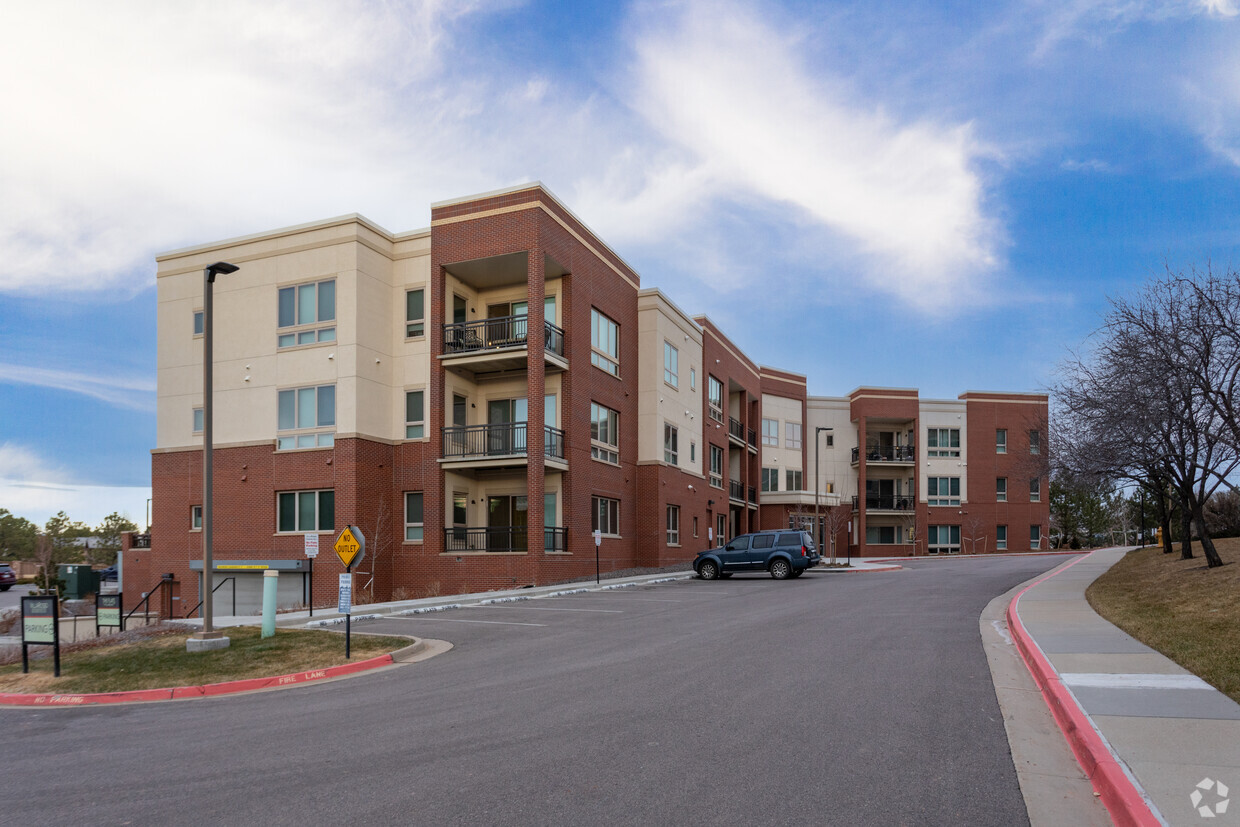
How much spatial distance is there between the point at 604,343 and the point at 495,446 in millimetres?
6314

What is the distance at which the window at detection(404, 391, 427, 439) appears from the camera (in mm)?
31516

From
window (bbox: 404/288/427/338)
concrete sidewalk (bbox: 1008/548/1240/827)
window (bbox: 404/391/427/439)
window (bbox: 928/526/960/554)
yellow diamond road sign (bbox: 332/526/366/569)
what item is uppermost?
window (bbox: 404/288/427/338)

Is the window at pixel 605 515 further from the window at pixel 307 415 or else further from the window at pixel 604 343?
the window at pixel 307 415

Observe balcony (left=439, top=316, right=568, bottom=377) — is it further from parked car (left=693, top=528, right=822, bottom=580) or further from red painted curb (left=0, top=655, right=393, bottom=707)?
red painted curb (left=0, top=655, right=393, bottom=707)

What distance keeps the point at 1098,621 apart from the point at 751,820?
11.7 m

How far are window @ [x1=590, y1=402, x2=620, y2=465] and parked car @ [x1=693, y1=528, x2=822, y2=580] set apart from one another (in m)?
5.27

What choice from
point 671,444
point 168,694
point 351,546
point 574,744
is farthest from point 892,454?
point 574,744

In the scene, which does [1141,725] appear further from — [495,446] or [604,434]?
[604,434]

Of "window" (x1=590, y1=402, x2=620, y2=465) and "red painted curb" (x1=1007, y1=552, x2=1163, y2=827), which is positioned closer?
"red painted curb" (x1=1007, y1=552, x2=1163, y2=827)

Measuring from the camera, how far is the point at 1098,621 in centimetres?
1495

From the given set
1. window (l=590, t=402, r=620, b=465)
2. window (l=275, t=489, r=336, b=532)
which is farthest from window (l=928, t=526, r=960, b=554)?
window (l=275, t=489, r=336, b=532)

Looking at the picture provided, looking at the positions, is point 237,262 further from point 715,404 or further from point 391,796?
point 391,796

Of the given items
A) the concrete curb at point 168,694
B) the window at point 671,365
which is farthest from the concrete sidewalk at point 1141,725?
the window at point 671,365

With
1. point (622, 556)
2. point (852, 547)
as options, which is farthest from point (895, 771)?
point (852, 547)
